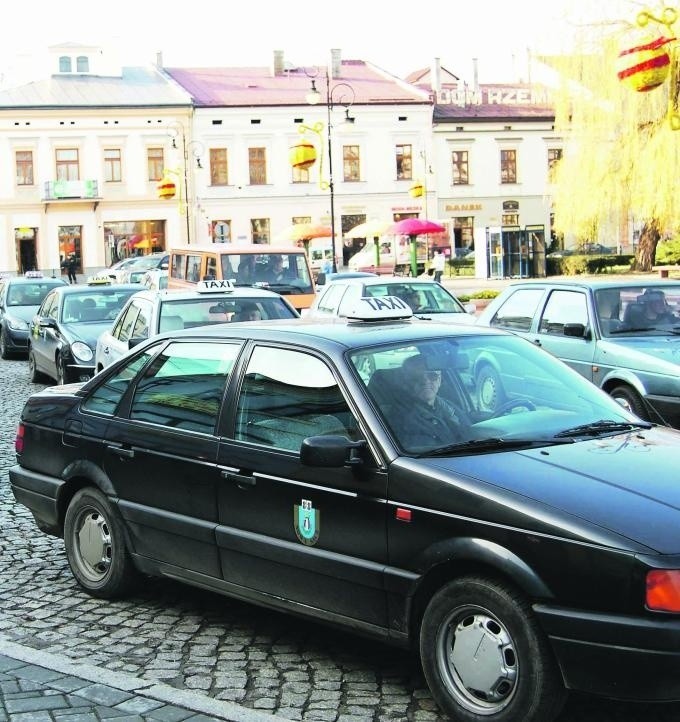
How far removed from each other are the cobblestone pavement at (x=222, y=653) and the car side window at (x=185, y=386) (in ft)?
3.32

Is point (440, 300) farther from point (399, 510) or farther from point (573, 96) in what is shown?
point (573, 96)

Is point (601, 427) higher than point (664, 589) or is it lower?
higher

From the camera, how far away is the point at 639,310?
11.1 meters

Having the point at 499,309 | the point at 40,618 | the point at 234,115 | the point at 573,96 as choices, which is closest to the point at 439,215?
the point at 234,115

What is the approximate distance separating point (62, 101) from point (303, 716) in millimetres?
58854

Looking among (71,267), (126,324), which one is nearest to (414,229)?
(71,267)

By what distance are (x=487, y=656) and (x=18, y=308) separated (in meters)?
20.5

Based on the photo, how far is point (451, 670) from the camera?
434 centimetres

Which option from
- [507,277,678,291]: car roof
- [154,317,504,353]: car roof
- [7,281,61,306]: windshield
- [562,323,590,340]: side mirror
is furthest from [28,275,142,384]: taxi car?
[154,317,504,353]: car roof

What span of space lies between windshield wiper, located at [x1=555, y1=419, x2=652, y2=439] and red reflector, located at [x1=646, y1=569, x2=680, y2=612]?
44.2 inches

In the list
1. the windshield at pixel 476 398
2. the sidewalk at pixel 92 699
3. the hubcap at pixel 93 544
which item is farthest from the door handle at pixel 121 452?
the windshield at pixel 476 398

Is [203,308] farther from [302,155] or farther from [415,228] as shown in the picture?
[415,228]

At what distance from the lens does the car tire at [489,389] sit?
5.07m

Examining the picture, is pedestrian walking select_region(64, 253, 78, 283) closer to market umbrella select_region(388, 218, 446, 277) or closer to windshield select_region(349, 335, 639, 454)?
market umbrella select_region(388, 218, 446, 277)
